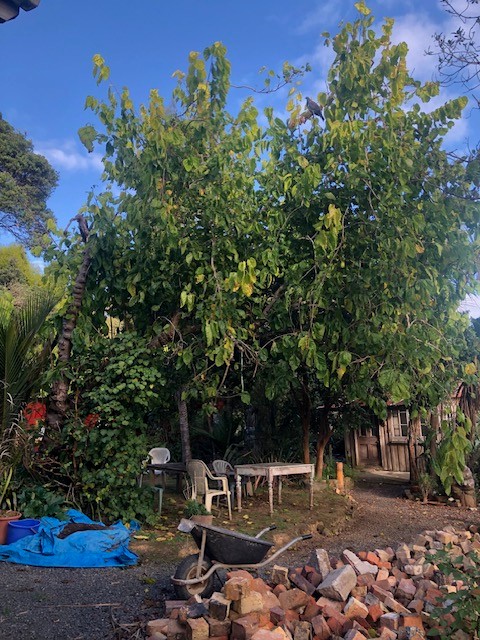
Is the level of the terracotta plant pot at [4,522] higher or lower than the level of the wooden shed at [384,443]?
lower

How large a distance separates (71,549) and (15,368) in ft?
6.91

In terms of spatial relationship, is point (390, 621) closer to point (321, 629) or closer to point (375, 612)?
point (375, 612)

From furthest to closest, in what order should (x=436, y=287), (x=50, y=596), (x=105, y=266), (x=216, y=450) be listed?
1. (x=216, y=450)
2. (x=105, y=266)
3. (x=436, y=287)
4. (x=50, y=596)

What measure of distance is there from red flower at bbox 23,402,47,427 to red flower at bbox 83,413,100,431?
0.57 metres

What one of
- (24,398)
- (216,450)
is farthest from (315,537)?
(216,450)

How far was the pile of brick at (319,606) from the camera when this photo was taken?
115 inches

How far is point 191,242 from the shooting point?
6.05 meters

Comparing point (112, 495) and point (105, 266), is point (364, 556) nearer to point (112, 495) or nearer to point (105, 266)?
point (112, 495)

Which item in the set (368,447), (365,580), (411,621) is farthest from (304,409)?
(411,621)

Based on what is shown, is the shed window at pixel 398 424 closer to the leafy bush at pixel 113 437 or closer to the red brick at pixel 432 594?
the leafy bush at pixel 113 437

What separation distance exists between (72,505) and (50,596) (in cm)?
214

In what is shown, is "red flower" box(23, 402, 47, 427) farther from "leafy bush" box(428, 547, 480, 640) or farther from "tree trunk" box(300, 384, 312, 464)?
"tree trunk" box(300, 384, 312, 464)

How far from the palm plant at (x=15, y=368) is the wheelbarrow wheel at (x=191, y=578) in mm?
2735

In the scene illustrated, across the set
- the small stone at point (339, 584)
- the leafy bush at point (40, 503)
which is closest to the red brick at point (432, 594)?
the small stone at point (339, 584)
